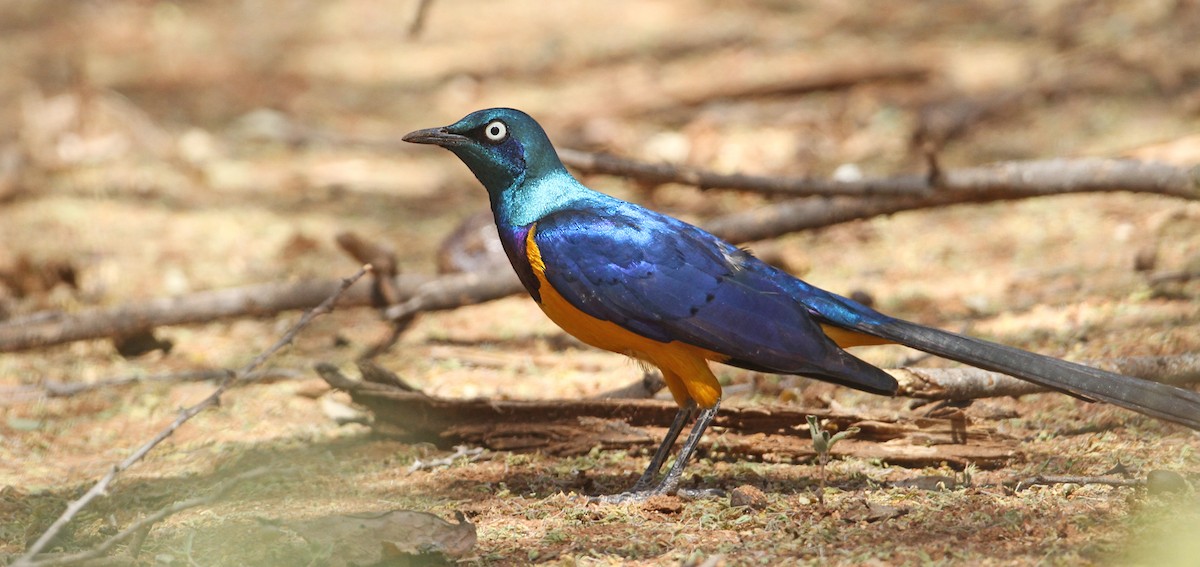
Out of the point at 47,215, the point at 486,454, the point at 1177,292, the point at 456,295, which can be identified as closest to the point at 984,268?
the point at 1177,292

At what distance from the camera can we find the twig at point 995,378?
4.60m

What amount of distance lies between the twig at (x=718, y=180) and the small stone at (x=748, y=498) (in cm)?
251

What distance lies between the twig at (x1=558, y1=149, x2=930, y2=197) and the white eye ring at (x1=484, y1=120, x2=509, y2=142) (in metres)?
A: 1.54

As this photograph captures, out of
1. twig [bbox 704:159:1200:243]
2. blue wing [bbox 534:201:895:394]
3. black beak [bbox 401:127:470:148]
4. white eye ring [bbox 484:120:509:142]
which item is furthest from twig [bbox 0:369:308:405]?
twig [bbox 704:159:1200:243]

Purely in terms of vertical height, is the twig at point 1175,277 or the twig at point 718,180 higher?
the twig at point 718,180

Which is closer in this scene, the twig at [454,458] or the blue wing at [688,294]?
the blue wing at [688,294]

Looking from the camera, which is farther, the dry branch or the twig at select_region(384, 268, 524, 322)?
the twig at select_region(384, 268, 524, 322)

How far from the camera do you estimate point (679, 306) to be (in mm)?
4324

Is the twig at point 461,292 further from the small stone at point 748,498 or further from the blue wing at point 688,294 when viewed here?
the small stone at point 748,498

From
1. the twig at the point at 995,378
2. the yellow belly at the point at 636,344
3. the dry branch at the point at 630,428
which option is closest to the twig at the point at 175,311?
the dry branch at the point at 630,428

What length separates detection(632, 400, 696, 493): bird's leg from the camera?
464cm

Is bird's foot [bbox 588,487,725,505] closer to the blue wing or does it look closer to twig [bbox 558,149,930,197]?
the blue wing

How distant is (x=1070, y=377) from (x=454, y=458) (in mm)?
2448

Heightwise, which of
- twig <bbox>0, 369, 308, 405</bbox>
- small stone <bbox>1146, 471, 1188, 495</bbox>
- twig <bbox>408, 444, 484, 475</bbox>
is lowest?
twig <bbox>0, 369, 308, 405</bbox>
